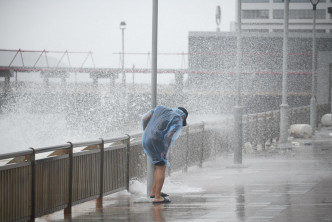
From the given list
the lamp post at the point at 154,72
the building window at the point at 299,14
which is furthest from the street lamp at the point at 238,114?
the building window at the point at 299,14

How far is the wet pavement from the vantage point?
9883 millimetres

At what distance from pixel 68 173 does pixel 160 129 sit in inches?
63.2

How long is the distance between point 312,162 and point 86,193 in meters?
9.66

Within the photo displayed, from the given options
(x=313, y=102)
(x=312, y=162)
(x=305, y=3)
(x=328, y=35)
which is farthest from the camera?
(x=305, y=3)

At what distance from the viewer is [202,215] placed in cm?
988

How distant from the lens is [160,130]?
36.6 ft

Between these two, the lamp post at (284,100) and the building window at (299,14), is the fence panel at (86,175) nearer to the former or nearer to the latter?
the lamp post at (284,100)

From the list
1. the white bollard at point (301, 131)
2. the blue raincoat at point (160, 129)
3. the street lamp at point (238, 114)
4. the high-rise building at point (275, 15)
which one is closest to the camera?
the blue raincoat at point (160, 129)

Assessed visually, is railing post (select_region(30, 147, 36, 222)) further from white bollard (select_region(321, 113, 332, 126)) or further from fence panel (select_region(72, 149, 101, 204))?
white bollard (select_region(321, 113, 332, 126))

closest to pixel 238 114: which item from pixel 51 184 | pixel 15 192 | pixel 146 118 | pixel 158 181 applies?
pixel 158 181

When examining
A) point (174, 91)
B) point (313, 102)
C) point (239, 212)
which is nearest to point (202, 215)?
point (239, 212)

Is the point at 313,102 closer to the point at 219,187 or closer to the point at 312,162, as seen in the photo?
the point at 312,162

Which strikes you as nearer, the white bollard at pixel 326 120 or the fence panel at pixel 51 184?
the fence panel at pixel 51 184

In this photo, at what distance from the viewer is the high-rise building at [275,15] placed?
130 m
